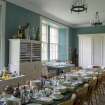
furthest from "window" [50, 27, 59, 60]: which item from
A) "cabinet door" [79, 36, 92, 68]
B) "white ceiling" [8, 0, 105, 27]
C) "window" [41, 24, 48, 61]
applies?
"cabinet door" [79, 36, 92, 68]

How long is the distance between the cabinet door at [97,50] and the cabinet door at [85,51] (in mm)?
215

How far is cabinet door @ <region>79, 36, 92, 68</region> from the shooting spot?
11109 millimetres

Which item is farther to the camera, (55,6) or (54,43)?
(54,43)

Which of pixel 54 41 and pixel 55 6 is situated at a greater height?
pixel 55 6

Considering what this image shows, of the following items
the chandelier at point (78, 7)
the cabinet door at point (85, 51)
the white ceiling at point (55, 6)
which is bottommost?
the cabinet door at point (85, 51)

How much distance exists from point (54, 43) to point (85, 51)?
6.56 feet

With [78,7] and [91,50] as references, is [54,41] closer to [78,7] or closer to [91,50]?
[91,50]

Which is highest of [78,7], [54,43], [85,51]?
[78,7]

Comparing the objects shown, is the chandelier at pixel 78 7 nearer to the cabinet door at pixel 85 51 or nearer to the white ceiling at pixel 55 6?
the white ceiling at pixel 55 6

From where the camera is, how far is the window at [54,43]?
993cm

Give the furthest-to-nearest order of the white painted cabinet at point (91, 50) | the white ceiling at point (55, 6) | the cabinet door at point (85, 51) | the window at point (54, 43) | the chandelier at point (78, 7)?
the cabinet door at point (85, 51), the white painted cabinet at point (91, 50), the window at point (54, 43), the white ceiling at point (55, 6), the chandelier at point (78, 7)

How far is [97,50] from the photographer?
10883 mm

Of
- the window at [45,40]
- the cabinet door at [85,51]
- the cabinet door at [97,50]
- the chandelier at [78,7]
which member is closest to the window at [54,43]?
the window at [45,40]

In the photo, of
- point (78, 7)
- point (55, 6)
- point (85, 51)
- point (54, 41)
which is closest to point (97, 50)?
point (85, 51)
